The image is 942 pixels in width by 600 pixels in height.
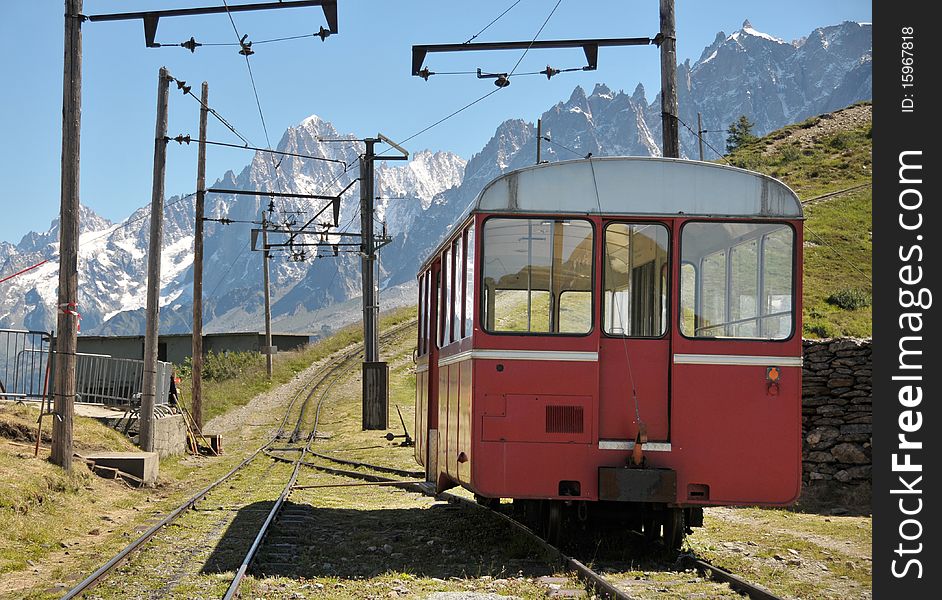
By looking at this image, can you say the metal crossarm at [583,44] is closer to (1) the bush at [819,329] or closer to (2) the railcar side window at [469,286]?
(2) the railcar side window at [469,286]

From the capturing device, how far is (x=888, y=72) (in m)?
9.05

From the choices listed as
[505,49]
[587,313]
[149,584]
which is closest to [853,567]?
[587,313]

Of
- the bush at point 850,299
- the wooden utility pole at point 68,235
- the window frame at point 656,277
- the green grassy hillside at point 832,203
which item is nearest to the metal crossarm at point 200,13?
the wooden utility pole at point 68,235

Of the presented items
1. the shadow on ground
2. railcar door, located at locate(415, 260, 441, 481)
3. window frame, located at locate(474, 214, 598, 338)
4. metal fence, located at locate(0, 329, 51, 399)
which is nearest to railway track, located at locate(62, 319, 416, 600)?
the shadow on ground

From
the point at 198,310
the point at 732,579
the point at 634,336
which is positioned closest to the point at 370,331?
the point at 198,310

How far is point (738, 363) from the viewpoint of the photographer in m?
9.97

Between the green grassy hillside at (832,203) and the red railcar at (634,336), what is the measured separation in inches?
397

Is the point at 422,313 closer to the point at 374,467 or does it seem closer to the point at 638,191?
the point at 638,191

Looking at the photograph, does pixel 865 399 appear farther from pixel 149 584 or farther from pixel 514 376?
pixel 149 584

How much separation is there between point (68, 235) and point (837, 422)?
36.9ft

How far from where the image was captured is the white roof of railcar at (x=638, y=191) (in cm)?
1016

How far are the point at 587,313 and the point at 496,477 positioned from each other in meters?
1.66

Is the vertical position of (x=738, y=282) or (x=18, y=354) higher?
(x=738, y=282)

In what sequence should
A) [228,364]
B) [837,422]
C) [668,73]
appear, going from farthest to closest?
[228,364] < [837,422] < [668,73]
